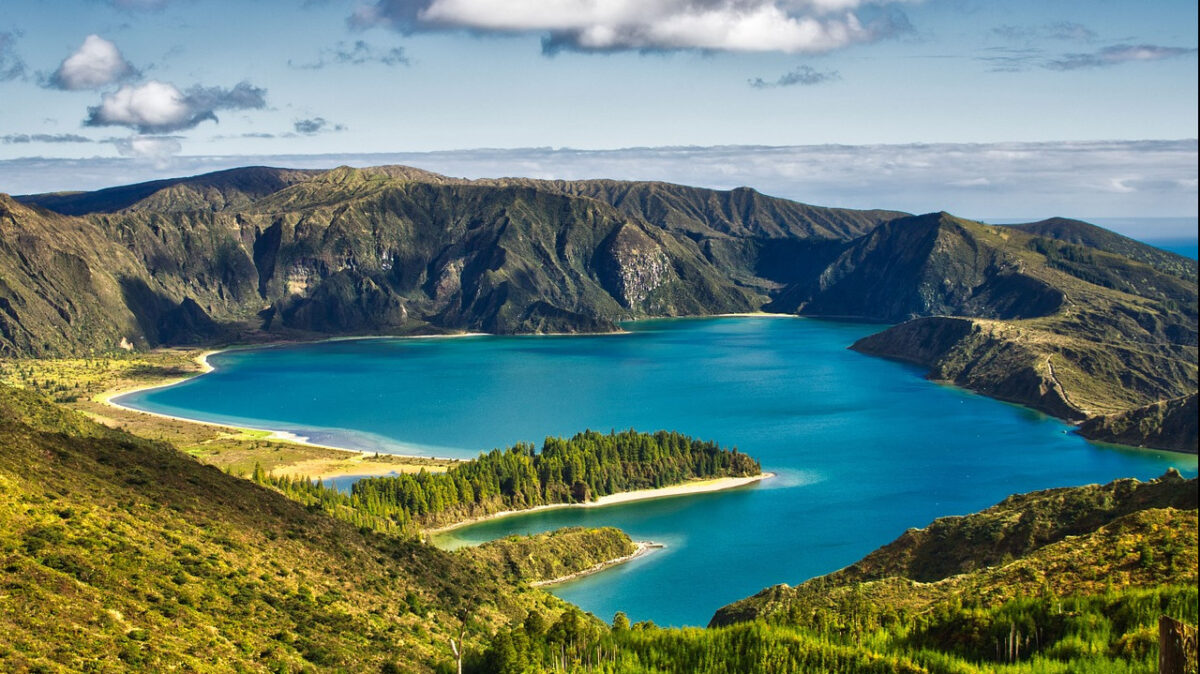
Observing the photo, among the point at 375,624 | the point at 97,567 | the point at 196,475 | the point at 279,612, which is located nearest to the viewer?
the point at 97,567

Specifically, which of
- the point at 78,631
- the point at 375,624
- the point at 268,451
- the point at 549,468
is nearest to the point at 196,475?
the point at 375,624

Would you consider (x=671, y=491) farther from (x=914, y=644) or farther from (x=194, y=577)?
(x=914, y=644)

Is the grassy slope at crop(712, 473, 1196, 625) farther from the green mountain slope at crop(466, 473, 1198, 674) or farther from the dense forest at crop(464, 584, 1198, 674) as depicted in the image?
the dense forest at crop(464, 584, 1198, 674)

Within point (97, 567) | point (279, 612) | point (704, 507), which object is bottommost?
point (704, 507)

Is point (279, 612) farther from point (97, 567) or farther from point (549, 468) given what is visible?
point (549, 468)

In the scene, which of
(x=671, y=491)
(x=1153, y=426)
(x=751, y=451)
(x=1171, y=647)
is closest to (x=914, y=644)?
A: (x=1171, y=647)

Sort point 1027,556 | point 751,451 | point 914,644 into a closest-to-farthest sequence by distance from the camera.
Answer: point 914,644
point 1027,556
point 751,451

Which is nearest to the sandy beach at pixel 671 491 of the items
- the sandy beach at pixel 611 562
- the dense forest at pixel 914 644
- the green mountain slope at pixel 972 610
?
the sandy beach at pixel 611 562
